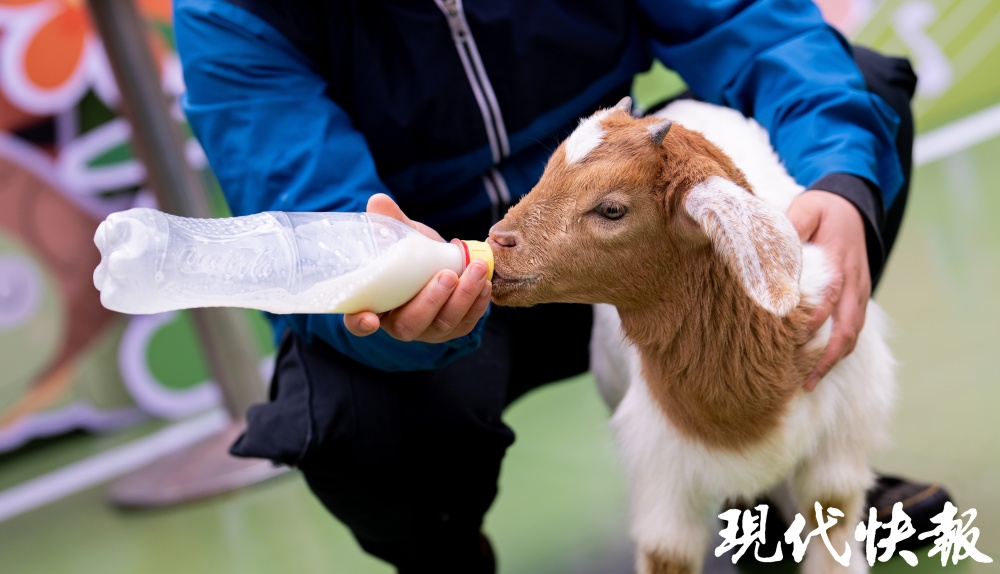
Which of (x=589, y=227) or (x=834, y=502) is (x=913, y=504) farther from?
(x=589, y=227)

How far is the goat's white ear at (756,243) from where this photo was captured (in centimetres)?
121

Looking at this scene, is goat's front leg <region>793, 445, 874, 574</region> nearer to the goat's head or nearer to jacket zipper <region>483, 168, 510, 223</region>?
the goat's head

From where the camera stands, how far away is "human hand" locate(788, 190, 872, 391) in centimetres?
143

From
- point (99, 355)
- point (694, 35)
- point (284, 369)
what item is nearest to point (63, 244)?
point (99, 355)

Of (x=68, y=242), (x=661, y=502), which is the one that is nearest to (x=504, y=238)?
(x=661, y=502)

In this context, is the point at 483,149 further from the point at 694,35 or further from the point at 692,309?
the point at 692,309

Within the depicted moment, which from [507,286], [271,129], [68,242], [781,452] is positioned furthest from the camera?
[68,242]

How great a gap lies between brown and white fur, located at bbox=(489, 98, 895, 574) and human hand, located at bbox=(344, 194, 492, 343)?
0.06 m

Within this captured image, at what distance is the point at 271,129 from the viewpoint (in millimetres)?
1625

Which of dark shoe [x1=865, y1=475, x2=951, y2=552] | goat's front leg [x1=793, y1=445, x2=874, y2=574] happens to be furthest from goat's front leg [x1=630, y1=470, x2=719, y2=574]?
dark shoe [x1=865, y1=475, x2=951, y2=552]

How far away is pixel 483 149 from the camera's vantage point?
1810mm

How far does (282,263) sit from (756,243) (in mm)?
562

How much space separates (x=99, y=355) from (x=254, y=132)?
220cm

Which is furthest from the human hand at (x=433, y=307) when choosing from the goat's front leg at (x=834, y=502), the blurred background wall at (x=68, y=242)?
the blurred background wall at (x=68, y=242)
